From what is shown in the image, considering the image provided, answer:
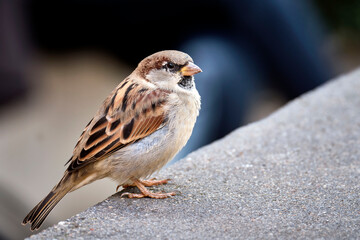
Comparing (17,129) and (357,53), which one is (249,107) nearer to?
(17,129)

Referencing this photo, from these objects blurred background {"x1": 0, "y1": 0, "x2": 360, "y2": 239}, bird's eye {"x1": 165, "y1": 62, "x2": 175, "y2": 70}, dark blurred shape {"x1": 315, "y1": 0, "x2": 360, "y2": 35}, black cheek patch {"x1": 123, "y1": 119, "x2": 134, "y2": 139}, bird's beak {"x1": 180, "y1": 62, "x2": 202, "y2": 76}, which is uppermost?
bird's eye {"x1": 165, "y1": 62, "x2": 175, "y2": 70}

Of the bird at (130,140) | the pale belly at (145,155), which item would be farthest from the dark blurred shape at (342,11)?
the pale belly at (145,155)

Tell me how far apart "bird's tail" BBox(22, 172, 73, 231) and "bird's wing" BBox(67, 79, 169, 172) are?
0.31 feet

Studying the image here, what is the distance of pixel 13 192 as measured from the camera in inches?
250

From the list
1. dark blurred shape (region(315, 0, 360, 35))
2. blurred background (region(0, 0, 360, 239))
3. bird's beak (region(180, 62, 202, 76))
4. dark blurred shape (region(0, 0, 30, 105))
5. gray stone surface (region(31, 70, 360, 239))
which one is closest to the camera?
gray stone surface (region(31, 70, 360, 239))

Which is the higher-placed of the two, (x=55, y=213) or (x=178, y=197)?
(x=178, y=197)

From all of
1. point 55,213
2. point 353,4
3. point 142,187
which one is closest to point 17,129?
point 55,213

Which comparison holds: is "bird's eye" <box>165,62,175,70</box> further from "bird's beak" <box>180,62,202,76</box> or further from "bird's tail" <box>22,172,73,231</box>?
"bird's tail" <box>22,172,73,231</box>

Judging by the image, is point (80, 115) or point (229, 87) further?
point (80, 115)

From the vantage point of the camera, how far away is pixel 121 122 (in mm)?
3422

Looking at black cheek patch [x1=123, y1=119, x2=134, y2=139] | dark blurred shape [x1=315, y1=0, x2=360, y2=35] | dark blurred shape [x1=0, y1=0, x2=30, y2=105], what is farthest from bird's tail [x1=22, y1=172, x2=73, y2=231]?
dark blurred shape [x1=315, y1=0, x2=360, y2=35]

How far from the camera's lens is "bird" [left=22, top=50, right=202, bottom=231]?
336 cm

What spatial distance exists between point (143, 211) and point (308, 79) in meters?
4.42

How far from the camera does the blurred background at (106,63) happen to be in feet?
21.5
